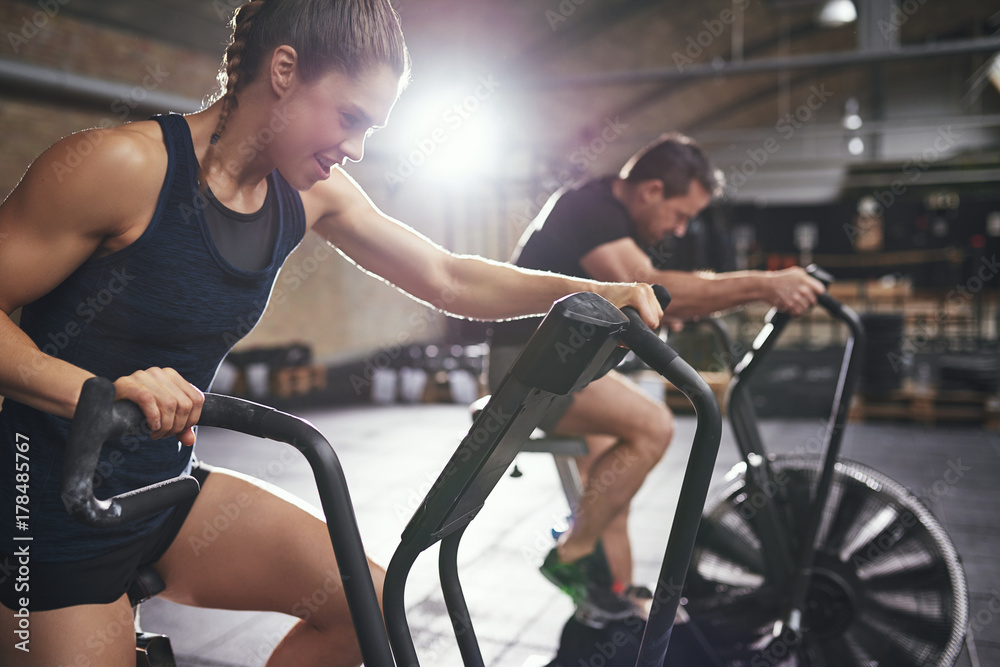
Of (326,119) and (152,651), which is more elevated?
(326,119)

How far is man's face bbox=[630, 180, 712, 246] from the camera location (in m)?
2.52

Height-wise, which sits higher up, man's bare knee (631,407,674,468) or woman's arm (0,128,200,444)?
woman's arm (0,128,200,444)

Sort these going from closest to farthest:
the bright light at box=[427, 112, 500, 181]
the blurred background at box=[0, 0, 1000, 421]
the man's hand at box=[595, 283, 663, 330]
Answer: the man's hand at box=[595, 283, 663, 330], the blurred background at box=[0, 0, 1000, 421], the bright light at box=[427, 112, 500, 181]

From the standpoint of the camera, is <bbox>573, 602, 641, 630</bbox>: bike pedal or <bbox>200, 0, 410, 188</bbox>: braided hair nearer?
<bbox>200, 0, 410, 188</bbox>: braided hair

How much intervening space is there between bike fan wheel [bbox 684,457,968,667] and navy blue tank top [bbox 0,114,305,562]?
1.72m

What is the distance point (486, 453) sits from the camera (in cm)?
92

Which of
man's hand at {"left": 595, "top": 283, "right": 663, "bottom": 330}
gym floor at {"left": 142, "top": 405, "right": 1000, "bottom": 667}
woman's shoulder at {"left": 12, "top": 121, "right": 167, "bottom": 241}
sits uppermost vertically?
woman's shoulder at {"left": 12, "top": 121, "right": 167, "bottom": 241}

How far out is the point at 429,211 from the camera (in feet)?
39.2

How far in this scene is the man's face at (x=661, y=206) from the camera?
2.52 meters

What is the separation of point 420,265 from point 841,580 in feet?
5.36

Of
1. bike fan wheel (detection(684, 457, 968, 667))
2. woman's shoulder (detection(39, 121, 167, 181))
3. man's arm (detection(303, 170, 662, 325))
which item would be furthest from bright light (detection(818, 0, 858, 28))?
woman's shoulder (detection(39, 121, 167, 181))

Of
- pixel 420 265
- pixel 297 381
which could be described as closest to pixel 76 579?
pixel 420 265

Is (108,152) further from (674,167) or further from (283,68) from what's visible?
(674,167)

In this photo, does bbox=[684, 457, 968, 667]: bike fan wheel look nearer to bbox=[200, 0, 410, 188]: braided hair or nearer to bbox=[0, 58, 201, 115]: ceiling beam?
bbox=[200, 0, 410, 188]: braided hair
